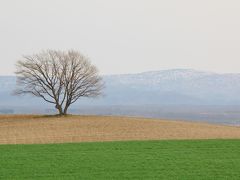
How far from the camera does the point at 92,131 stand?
139 ft

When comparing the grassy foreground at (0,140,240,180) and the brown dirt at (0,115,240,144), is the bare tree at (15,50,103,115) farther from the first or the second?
the grassy foreground at (0,140,240,180)

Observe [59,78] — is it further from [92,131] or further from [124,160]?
[124,160]

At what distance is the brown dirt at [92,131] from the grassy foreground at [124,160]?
17.6ft

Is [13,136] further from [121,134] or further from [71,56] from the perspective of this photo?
[71,56]

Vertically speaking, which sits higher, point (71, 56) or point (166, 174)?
point (71, 56)

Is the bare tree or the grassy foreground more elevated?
the bare tree

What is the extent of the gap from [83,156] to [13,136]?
1453 cm

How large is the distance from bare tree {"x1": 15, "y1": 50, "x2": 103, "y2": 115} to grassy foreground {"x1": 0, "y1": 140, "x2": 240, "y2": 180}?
92.5 ft

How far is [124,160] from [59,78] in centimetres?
3547

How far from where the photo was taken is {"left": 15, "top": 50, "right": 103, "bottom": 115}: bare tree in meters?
58.2

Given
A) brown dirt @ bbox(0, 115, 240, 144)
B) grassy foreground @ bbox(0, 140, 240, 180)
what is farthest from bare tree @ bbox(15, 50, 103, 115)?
grassy foreground @ bbox(0, 140, 240, 180)

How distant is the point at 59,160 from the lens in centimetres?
2392

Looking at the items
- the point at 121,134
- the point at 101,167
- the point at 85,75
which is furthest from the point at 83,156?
the point at 85,75

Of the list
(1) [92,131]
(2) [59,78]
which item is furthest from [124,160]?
(2) [59,78]
